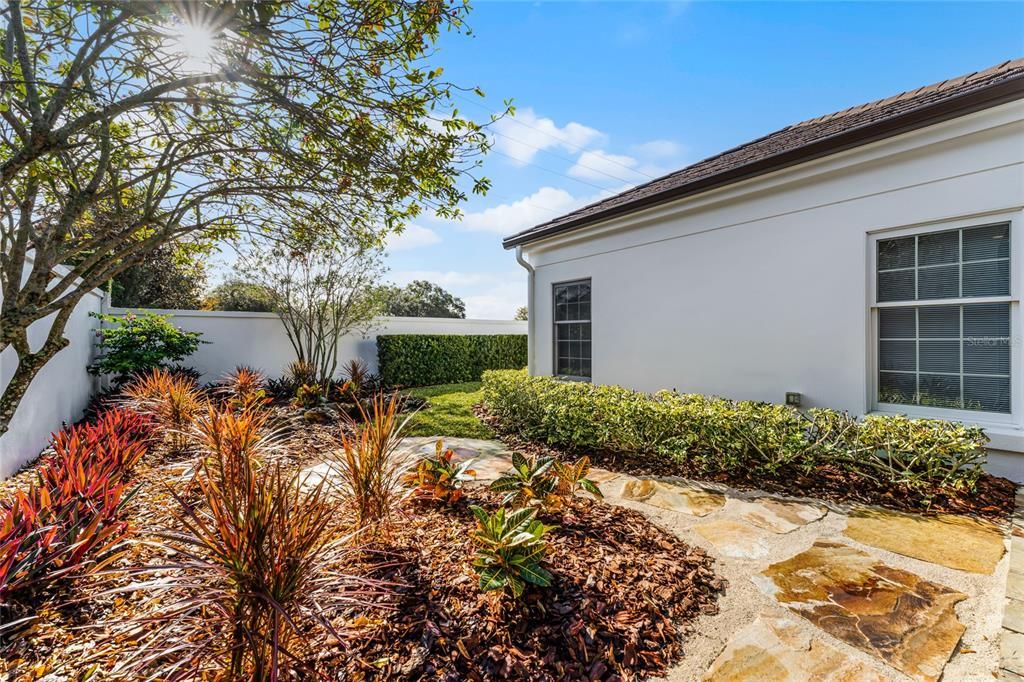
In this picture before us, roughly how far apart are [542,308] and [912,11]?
250 inches

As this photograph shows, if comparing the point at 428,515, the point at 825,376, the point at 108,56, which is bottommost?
the point at 428,515

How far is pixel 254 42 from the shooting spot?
110 inches

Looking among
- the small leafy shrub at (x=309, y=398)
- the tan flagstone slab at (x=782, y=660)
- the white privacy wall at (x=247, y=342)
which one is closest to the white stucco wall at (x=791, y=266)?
the tan flagstone slab at (x=782, y=660)

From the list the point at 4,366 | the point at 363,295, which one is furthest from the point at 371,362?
the point at 4,366

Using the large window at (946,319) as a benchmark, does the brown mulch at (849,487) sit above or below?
below

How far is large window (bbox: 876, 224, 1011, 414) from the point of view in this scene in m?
4.02

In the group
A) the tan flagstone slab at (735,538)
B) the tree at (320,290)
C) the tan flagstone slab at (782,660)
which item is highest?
the tree at (320,290)

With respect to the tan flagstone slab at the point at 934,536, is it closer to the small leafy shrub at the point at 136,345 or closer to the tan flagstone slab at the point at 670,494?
the tan flagstone slab at the point at 670,494

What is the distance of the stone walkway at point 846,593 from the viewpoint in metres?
1.90

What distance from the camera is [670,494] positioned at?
13.1 ft

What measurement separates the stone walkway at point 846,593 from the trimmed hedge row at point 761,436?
50 cm

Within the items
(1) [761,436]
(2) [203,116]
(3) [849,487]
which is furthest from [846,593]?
(2) [203,116]

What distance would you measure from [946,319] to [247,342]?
12284 millimetres

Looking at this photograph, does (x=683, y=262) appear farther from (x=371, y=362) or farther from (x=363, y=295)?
(x=371, y=362)
